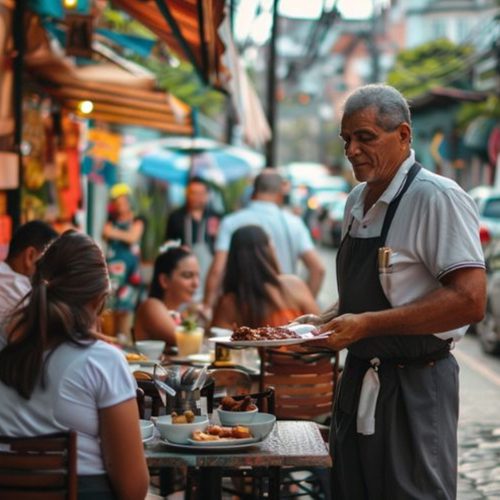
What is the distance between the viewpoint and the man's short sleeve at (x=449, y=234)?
13.9 feet

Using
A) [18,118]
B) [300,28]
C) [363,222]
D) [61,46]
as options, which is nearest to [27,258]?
[363,222]

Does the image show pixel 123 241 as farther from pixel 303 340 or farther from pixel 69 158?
pixel 303 340

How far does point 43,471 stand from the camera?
3.91 m

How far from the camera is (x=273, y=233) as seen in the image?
10.5 metres

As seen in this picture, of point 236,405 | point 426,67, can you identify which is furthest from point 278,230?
point 426,67

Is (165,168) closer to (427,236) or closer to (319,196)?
(427,236)

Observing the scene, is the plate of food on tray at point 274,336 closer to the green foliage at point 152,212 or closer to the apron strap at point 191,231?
the apron strap at point 191,231

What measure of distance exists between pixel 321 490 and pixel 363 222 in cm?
302

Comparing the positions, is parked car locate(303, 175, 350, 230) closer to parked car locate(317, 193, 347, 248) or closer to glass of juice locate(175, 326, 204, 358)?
parked car locate(317, 193, 347, 248)

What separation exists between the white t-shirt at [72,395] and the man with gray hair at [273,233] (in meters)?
6.51

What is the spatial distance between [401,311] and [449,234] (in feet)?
1.05

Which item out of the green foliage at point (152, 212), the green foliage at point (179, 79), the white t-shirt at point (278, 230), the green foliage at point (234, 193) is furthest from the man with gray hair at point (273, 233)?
the green foliage at point (234, 193)

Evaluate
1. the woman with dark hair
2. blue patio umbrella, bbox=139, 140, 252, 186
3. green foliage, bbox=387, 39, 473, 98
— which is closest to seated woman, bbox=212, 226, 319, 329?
the woman with dark hair

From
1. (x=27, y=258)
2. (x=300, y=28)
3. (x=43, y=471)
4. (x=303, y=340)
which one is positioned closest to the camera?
Result: (x=43, y=471)
